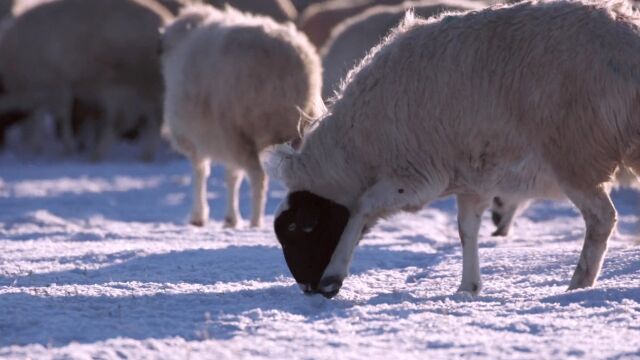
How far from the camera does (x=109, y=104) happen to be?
70.5 feet

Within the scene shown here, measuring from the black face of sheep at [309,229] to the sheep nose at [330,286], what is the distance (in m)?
0.17

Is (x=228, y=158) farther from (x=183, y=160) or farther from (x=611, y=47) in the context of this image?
(x=183, y=160)

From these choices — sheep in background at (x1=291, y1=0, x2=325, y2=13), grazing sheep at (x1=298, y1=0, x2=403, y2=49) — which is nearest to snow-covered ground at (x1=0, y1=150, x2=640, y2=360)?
grazing sheep at (x1=298, y1=0, x2=403, y2=49)

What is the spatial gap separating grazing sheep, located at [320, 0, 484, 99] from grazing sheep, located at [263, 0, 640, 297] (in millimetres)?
7715

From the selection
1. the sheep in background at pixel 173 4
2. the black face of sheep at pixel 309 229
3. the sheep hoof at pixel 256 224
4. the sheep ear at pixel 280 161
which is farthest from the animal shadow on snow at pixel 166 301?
the sheep in background at pixel 173 4

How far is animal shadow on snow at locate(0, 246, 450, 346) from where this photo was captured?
5.98 meters

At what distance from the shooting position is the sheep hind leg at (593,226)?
7.09 metres

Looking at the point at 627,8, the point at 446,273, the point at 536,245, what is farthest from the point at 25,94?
the point at 627,8

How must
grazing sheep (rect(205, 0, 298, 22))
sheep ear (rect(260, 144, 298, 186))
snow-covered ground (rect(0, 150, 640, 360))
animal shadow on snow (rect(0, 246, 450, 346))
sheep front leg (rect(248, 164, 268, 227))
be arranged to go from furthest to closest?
1. grazing sheep (rect(205, 0, 298, 22))
2. sheep front leg (rect(248, 164, 268, 227))
3. sheep ear (rect(260, 144, 298, 186))
4. animal shadow on snow (rect(0, 246, 450, 346))
5. snow-covered ground (rect(0, 150, 640, 360))

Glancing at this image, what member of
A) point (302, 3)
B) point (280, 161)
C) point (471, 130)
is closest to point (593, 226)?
point (471, 130)

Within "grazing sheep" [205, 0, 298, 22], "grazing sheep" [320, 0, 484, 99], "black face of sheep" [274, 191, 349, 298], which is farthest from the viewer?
"grazing sheep" [205, 0, 298, 22]

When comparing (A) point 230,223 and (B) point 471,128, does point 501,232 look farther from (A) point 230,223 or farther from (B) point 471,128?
(B) point 471,128

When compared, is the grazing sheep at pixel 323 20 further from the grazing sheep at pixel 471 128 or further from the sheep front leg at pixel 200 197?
the grazing sheep at pixel 471 128

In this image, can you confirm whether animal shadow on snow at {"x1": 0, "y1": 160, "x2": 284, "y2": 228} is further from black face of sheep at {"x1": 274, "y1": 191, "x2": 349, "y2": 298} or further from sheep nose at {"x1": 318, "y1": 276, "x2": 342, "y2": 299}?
sheep nose at {"x1": 318, "y1": 276, "x2": 342, "y2": 299}
